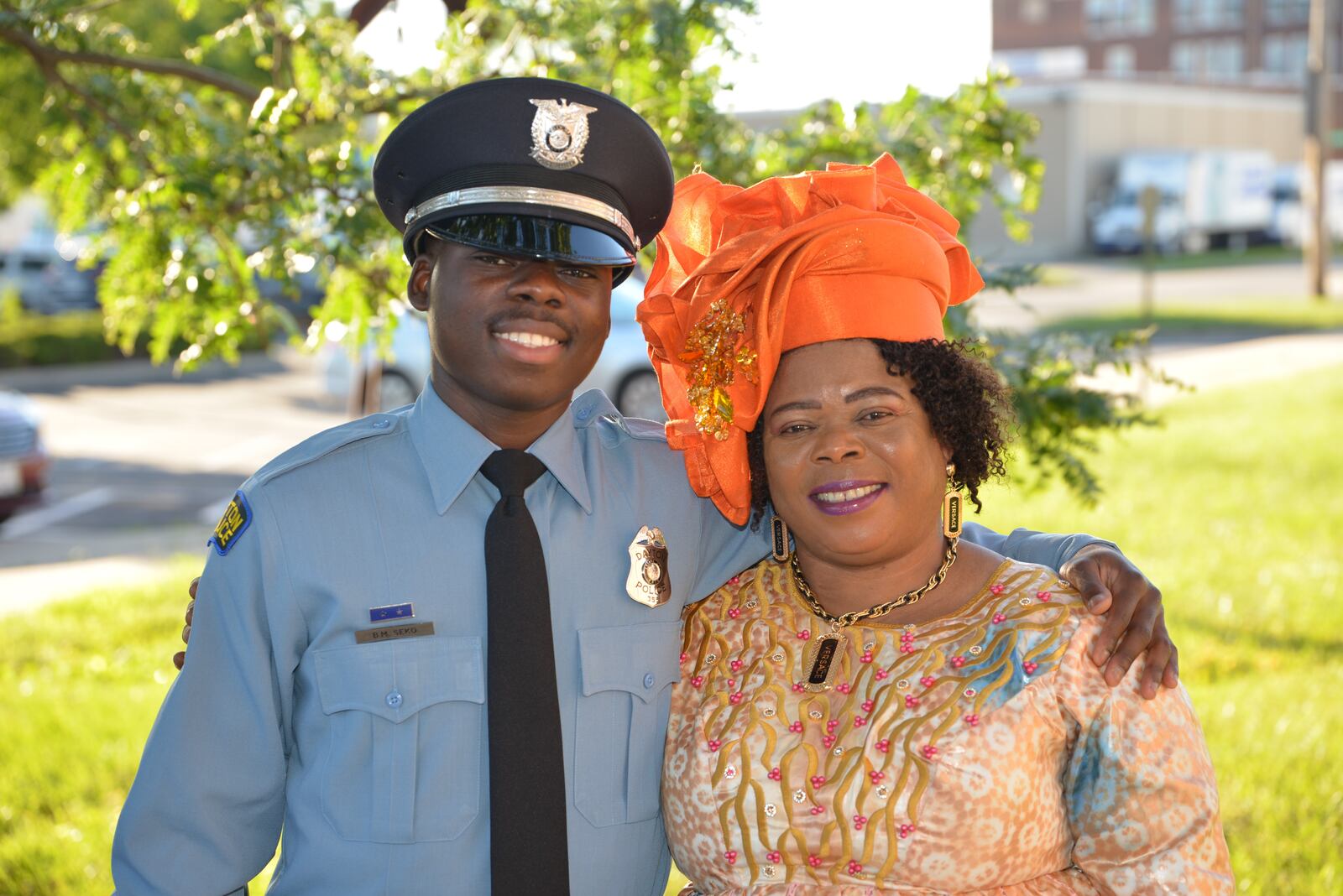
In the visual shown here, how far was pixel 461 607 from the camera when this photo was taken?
2322 mm

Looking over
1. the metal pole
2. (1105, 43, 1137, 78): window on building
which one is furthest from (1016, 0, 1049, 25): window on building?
the metal pole

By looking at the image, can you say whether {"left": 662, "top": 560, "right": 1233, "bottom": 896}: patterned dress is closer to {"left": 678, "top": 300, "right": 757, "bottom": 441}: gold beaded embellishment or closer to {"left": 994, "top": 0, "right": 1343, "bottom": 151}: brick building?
{"left": 678, "top": 300, "right": 757, "bottom": 441}: gold beaded embellishment

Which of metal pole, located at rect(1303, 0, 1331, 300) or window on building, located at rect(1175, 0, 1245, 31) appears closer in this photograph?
metal pole, located at rect(1303, 0, 1331, 300)

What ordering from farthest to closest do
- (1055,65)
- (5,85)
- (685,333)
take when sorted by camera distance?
(1055,65)
(5,85)
(685,333)

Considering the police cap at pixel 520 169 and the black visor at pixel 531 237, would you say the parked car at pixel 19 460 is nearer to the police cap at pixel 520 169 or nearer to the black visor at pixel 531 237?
the police cap at pixel 520 169

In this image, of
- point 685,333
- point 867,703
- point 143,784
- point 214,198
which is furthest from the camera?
point 214,198

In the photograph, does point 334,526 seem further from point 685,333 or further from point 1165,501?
point 1165,501

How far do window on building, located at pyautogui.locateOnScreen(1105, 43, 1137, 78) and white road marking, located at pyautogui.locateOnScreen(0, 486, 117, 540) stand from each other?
5968cm

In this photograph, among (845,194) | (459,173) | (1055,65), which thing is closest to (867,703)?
(845,194)

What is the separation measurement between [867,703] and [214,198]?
249 cm

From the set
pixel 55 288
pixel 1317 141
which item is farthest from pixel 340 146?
pixel 55 288

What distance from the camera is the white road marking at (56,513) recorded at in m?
11.1

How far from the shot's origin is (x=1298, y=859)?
14.3 ft

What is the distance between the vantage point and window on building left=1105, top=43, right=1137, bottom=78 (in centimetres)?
6394
